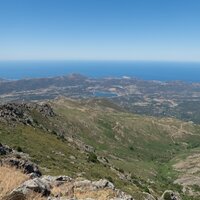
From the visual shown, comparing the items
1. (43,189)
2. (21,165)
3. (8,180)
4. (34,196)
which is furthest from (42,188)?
(21,165)

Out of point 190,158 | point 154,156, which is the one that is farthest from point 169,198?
point 154,156

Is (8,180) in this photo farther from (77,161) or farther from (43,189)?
(77,161)

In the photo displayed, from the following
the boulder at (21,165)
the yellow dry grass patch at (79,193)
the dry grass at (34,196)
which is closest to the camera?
the dry grass at (34,196)

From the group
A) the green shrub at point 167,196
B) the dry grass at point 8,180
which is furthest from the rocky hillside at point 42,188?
the green shrub at point 167,196

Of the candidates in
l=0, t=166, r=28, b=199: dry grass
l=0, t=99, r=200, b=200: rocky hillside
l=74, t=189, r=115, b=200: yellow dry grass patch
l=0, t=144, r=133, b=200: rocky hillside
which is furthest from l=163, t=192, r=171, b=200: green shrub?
l=0, t=166, r=28, b=199: dry grass

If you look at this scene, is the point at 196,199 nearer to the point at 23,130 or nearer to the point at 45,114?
the point at 23,130

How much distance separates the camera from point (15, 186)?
17.2 meters

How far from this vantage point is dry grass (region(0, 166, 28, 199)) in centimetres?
1620

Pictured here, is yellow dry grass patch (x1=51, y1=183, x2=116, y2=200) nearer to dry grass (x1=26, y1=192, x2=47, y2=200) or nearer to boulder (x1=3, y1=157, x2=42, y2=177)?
dry grass (x1=26, y1=192, x2=47, y2=200)

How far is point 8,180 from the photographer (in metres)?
17.4

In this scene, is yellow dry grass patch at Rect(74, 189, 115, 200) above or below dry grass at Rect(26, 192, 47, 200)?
below

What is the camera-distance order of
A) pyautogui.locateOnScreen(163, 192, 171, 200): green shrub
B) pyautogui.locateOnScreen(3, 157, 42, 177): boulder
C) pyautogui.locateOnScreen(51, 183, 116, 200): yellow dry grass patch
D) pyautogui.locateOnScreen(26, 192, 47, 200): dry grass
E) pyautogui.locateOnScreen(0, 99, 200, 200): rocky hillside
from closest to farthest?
pyautogui.locateOnScreen(26, 192, 47, 200): dry grass → pyautogui.locateOnScreen(51, 183, 116, 200): yellow dry grass patch → pyautogui.locateOnScreen(0, 99, 200, 200): rocky hillside → pyautogui.locateOnScreen(3, 157, 42, 177): boulder → pyautogui.locateOnScreen(163, 192, 171, 200): green shrub

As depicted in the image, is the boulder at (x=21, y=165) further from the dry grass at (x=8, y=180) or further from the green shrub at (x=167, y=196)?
the green shrub at (x=167, y=196)

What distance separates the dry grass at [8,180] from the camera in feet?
53.2
